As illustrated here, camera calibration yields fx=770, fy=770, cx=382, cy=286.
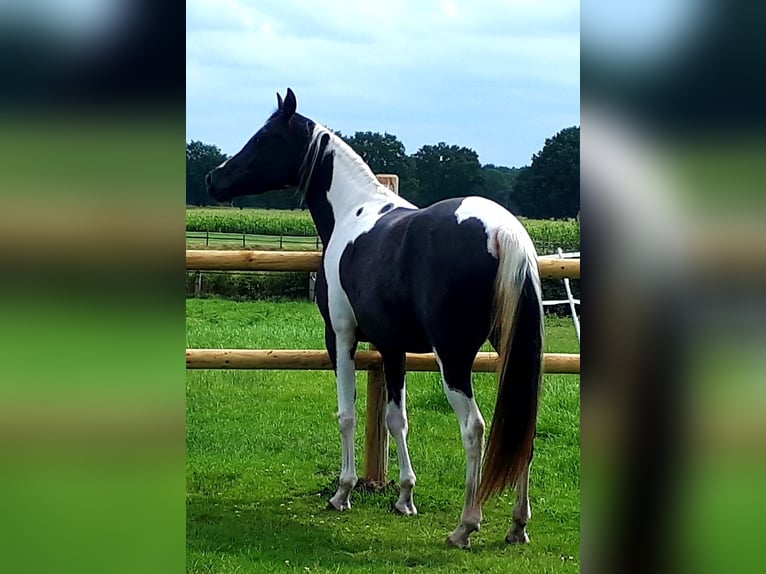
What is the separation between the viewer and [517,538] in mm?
3186

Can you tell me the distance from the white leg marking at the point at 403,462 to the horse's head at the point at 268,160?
1335 millimetres

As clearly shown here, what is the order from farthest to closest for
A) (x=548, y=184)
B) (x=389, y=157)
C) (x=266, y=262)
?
(x=389, y=157)
(x=266, y=262)
(x=548, y=184)

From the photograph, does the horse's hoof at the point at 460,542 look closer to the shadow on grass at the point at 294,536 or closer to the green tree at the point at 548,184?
the shadow on grass at the point at 294,536

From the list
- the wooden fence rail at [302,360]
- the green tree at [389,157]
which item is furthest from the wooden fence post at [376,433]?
the green tree at [389,157]

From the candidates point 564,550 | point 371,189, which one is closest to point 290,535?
point 564,550

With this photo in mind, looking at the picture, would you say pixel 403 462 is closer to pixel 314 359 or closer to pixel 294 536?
pixel 294 536

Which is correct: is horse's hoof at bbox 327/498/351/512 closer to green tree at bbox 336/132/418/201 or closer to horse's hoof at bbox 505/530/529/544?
horse's hoof at bbox 505/530/529/544

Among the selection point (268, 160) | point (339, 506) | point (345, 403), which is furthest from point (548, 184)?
point (339, 506)

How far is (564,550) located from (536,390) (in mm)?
724

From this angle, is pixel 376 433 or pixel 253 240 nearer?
pixel 376 433
